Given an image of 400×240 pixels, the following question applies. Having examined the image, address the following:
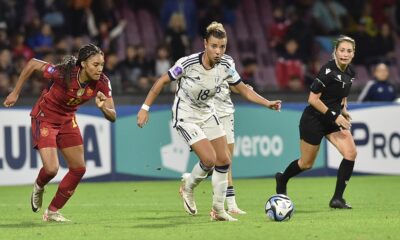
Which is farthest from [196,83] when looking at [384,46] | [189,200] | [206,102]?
[384,46]

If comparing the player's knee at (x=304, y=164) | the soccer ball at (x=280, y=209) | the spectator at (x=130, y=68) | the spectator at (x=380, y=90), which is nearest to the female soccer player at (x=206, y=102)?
the soccer ball at (x=280, y=209)

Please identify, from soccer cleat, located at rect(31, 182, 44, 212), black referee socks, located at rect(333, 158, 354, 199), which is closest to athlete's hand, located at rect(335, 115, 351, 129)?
black referee socks, located at rect(333, 158, 354, 199)

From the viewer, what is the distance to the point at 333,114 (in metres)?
12.4

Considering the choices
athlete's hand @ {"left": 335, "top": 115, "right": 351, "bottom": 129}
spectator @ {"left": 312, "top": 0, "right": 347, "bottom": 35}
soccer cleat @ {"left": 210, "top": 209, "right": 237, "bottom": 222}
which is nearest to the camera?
soccer cleat @ {"left": 210, "top": 209, "right": 237, "bottom": 222}

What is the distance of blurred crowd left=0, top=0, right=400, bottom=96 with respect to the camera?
20.6 metres

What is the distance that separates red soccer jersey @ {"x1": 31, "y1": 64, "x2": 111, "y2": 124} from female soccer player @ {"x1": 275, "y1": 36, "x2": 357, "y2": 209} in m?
2.62

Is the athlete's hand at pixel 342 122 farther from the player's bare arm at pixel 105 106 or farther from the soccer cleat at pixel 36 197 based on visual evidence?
the soccer cleat at pixel 36 197

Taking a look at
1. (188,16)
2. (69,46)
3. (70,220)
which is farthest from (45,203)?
(188,16)

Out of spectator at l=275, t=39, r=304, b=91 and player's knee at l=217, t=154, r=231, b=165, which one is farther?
spectator at l=275, t=39, r=304, b=91

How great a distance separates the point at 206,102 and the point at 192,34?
1221 centimetres

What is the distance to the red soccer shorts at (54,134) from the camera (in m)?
11.3

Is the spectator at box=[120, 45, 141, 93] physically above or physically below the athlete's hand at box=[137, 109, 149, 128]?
above

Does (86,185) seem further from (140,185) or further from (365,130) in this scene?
(365,130)

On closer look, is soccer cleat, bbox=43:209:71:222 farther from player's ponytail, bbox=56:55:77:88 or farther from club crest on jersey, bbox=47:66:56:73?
club crest on jersey, bbox=47:66:56:73
